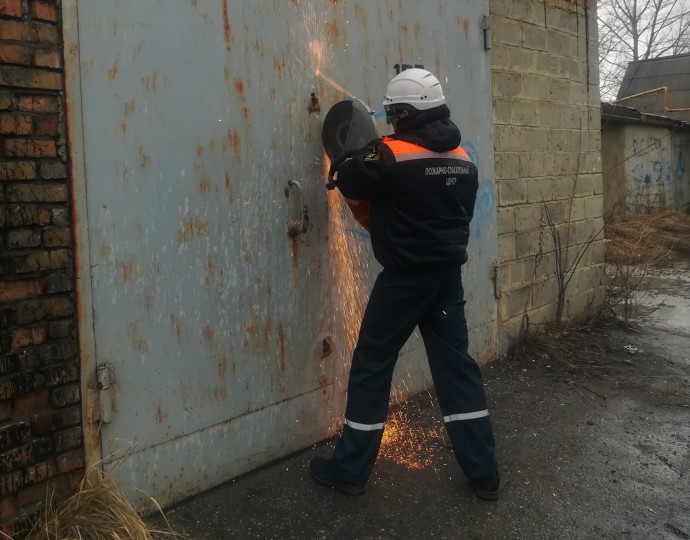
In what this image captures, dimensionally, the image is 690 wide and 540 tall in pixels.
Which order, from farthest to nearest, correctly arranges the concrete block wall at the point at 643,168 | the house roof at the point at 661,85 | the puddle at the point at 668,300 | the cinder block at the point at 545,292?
the house roof at the point at 661,85, the concrete block wall at the point at 643,168, the puddle at the point at 668,300, the cinder block at the point at 545,292

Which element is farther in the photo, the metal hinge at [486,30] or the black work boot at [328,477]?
the metal hinge at [486,30]

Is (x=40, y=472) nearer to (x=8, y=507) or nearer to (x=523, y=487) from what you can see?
(x=8, y=507)

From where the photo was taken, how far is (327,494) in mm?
3062

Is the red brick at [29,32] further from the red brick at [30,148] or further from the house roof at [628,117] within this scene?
the house roof at [628,117]

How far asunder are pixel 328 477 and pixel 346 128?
5.69 ft

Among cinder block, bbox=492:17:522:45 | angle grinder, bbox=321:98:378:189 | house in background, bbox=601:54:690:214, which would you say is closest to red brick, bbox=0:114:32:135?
angle grinder, bbox=321:98:378:189

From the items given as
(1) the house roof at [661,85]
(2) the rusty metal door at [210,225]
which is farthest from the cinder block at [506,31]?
(1) the house roof at [661,85]

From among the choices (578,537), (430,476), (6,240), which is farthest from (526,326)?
(6,240)

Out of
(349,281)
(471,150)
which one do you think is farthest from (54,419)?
(471,150)

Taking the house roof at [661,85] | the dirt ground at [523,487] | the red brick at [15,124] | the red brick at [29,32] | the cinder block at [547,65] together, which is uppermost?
the house roof at [661,85]

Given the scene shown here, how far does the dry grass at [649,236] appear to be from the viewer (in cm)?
964

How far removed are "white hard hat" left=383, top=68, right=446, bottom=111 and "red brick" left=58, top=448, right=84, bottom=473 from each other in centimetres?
204

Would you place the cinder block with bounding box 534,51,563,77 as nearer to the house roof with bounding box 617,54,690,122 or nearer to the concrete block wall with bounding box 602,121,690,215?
the concrete block wall with bounding box 602,121,690,215

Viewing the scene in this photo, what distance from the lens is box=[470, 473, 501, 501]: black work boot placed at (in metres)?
3.02
